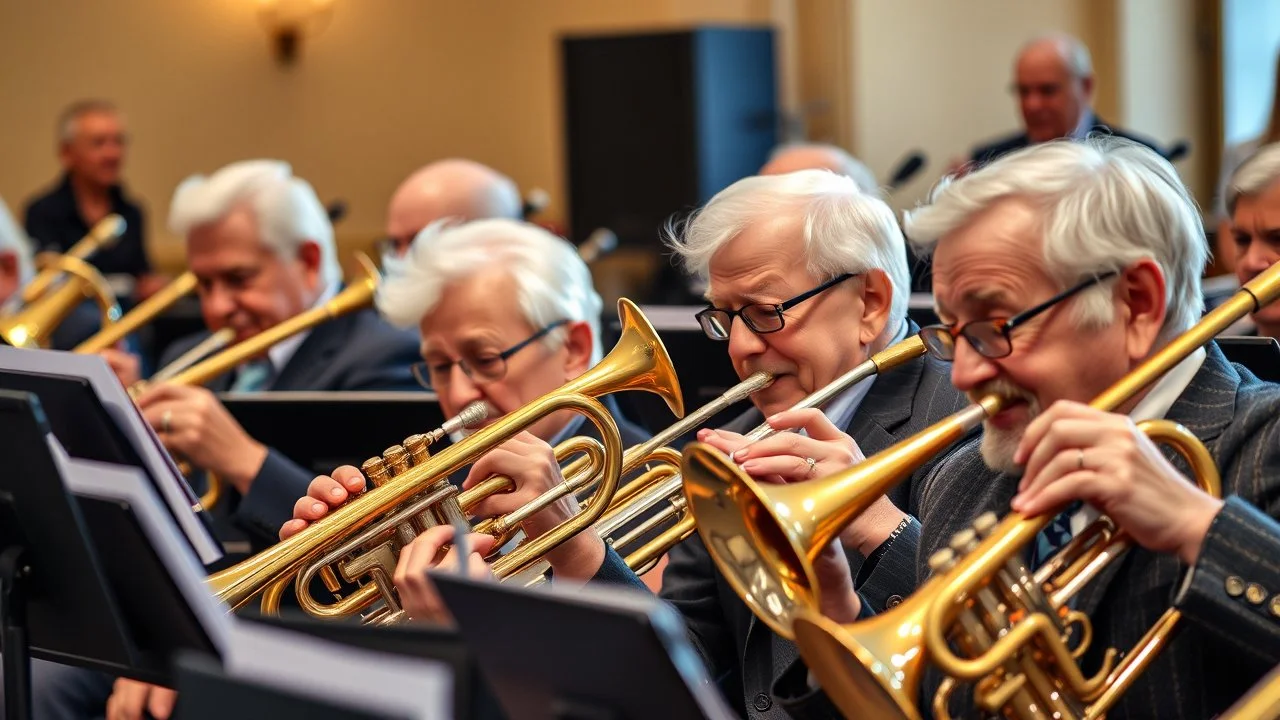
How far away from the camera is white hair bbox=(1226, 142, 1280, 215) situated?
117 inches

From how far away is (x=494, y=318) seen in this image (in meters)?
3.13

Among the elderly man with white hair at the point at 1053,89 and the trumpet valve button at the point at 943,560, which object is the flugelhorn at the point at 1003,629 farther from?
the elderly man with white hair at the point at 1053,89

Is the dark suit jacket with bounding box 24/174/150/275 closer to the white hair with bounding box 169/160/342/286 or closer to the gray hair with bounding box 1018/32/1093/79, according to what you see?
the white hair with bounding box 169/160/342/286

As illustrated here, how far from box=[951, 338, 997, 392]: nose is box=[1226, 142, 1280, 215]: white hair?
125 centimetres

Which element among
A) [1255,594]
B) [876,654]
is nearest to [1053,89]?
[1255,594]

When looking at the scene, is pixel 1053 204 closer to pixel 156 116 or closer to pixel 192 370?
pixel 192 370

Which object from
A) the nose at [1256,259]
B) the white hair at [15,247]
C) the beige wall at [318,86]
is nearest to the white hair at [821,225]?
the nose at [1256,259]

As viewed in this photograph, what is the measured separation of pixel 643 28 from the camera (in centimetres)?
838

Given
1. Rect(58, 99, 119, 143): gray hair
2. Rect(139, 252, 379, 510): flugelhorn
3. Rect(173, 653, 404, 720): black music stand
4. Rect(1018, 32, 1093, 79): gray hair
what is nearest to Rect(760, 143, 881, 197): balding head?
Rect(139, 252, 379, 510): flugelhorn

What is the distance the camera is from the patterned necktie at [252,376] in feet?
14.3

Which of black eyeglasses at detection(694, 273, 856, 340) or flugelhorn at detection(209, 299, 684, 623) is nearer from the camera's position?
flugelhorn at detection(209, 299, 684, 623)

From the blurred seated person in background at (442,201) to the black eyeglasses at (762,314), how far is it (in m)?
2.18

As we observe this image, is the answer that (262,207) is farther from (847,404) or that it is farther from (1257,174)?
(1257,174)

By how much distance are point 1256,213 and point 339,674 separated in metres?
2.21
